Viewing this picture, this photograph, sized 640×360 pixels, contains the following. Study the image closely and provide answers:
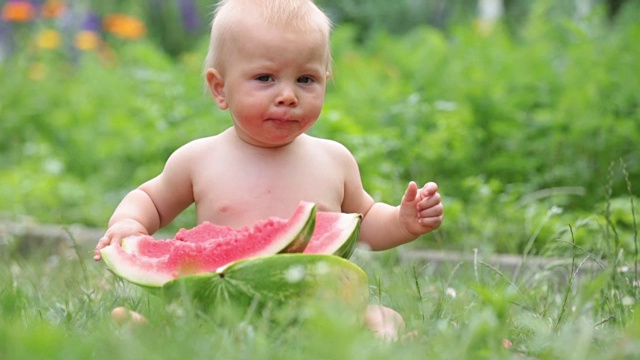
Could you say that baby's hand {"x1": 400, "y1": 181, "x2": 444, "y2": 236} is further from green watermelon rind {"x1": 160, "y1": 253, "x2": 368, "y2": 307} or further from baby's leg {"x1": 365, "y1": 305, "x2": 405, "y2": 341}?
green watermelon rind {"x1": 160, "y1": 253, "x2": 368, "y2": 307}

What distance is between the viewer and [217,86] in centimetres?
349

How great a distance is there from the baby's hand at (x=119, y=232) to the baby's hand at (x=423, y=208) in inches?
35.5

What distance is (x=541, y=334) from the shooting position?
274cm

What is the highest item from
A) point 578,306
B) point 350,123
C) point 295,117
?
point 295,117

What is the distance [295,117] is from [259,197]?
0.30 m

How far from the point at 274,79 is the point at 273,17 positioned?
206 millimetres

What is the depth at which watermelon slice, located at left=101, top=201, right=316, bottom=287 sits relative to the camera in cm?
291

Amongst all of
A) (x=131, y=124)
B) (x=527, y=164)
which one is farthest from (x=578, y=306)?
(x=131, y=124)

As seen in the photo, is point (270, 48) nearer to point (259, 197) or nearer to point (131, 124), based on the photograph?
point (259, 197)

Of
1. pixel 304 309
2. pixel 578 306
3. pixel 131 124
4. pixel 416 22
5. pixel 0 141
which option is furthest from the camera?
pixel 416 22

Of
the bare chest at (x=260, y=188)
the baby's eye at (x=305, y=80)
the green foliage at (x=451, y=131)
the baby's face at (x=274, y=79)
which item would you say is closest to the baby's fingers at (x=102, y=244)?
the bare chest at (x=260, y=188)

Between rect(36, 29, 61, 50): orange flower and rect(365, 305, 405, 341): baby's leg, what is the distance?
7.29m

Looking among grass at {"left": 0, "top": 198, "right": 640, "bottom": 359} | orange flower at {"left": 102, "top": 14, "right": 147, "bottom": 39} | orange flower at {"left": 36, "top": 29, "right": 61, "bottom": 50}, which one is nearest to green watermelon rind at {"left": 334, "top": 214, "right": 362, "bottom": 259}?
grass at {"left": 0, "top": 198, "right": 640, "bottom": 359}

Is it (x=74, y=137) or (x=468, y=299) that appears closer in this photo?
(x=468, y=299)
